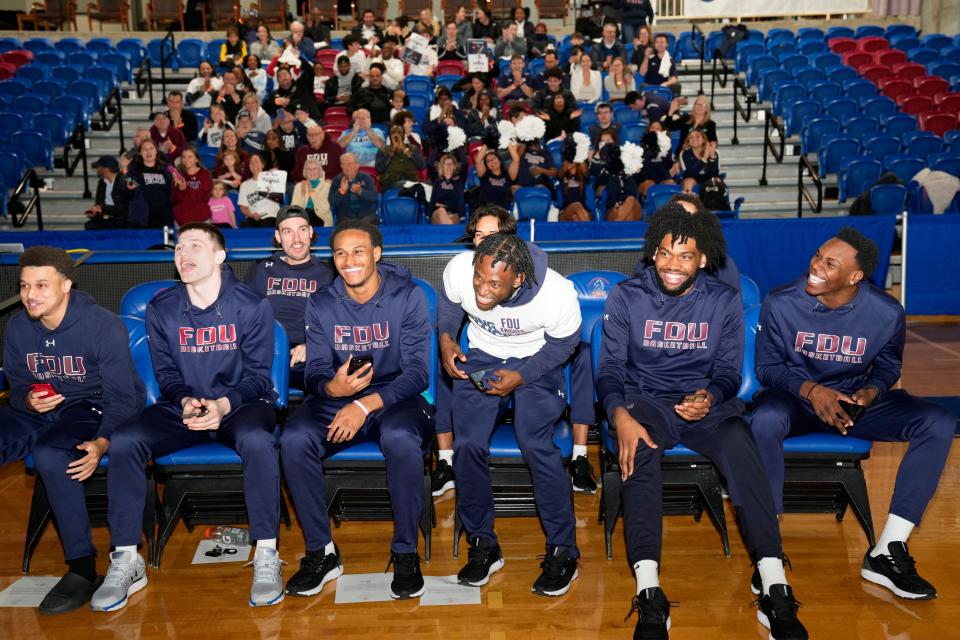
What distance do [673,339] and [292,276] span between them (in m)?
2.13

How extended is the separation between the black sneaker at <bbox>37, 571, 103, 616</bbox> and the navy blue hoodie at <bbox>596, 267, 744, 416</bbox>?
210cm

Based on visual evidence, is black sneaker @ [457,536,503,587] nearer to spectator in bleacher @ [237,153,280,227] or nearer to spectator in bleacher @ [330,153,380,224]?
spectator in bleacher @ [330,153,380,224]

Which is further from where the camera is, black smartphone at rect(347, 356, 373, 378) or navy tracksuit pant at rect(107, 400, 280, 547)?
black smartphone at rect(347, 356, 373, 378)

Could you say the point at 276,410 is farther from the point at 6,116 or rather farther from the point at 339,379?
the point at 6,116

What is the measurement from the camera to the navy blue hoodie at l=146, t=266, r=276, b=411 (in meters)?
3.43

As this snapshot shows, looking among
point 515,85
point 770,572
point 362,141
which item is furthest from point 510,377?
point 515,85

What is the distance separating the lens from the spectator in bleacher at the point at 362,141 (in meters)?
9.35

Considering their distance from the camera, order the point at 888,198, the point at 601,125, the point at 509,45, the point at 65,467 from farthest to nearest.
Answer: the point at 509,45
the point at 601,125
the point at 888,198
the point at 65,467

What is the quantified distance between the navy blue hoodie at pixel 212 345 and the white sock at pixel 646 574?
1637 mm

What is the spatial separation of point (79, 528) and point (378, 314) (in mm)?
1415

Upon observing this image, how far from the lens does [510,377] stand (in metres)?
3.25

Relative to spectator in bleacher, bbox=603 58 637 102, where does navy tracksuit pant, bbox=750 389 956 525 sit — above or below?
below

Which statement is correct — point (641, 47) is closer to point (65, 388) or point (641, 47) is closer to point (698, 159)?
point (698, 159)

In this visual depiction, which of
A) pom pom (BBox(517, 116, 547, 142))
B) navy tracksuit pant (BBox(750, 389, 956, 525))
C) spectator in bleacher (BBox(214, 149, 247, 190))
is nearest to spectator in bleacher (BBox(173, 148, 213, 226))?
spectator in bleacher (BBox(214, 149, 247, 190))
